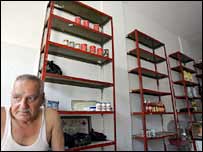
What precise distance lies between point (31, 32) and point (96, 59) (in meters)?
0.78

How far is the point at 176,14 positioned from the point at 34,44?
2.69 m

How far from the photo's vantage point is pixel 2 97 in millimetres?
1340

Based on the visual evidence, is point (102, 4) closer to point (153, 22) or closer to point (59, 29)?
point (59, 29)

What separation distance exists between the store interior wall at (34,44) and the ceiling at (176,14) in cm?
35

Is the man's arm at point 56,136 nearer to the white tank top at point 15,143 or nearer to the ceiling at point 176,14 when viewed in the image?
the white tank top at point 15,143

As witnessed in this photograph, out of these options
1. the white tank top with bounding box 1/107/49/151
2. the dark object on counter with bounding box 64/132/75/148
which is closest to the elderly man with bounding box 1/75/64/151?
the white tank top with bounding box 1/107/49/151

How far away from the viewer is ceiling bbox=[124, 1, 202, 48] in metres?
2.72

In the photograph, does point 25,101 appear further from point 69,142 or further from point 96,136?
point 96,136

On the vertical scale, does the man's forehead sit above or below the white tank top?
above

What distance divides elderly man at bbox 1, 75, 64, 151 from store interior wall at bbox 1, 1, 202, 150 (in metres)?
0.66

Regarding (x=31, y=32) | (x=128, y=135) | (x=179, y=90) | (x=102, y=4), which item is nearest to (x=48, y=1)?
(x=31, y=32)

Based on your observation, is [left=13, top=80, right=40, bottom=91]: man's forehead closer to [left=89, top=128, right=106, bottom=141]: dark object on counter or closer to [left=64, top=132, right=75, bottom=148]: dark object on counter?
[left=64, top=132, right=75, bottom=148]: dark object on counter

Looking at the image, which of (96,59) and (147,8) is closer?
(96,59)

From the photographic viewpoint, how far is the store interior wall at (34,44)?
4.72 ft
